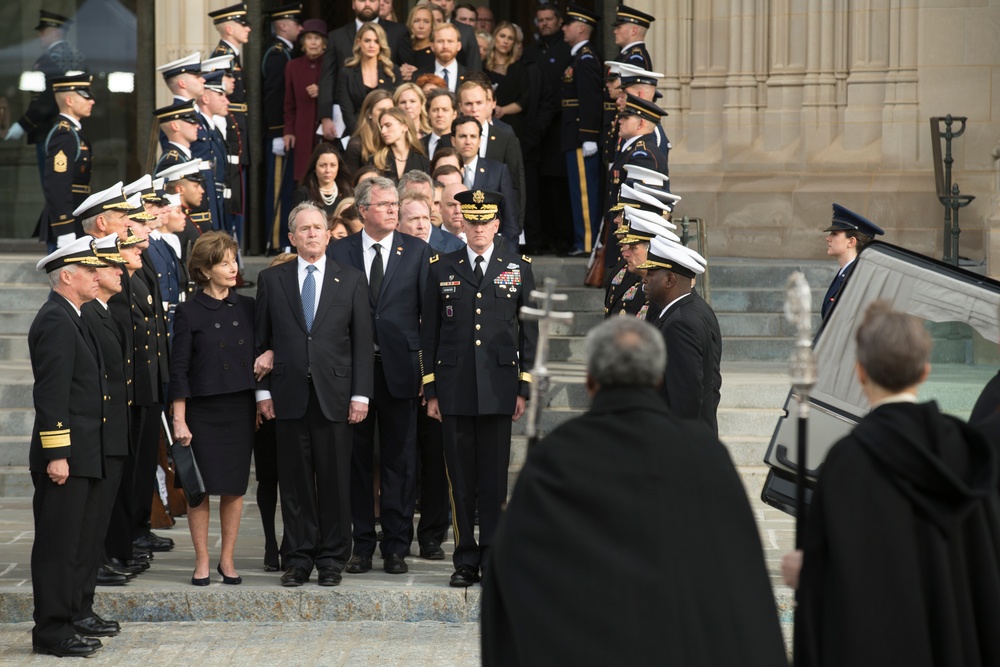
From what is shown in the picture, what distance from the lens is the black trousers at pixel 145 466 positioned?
852 centimetres

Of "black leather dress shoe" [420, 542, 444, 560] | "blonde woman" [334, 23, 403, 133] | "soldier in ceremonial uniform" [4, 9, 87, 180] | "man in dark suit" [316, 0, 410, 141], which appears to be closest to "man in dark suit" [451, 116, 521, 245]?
"blonde woman" [334, 23, 403, 133]

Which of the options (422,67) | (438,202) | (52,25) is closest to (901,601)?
(438,202)

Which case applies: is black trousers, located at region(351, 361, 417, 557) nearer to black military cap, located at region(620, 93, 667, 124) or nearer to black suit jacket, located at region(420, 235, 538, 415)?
black suit jacket, located at region(420, 235, 538, 415)

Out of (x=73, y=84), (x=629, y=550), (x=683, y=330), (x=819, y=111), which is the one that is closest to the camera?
(x=629, y=550)

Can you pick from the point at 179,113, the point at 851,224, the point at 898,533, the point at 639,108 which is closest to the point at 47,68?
the point at 179,113

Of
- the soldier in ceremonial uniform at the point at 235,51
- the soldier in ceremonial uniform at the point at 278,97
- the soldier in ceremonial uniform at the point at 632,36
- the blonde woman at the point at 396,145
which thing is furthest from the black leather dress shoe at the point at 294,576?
the soldier in ceremonial uniform at the point at 278,97

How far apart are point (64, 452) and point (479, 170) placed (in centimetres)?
426

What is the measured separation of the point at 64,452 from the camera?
700 centimetres

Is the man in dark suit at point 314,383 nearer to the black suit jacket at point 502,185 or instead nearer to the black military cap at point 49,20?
the black suit jacket at point 502,185

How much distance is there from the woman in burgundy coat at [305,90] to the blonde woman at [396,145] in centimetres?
334

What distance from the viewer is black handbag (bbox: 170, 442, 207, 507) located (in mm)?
7934

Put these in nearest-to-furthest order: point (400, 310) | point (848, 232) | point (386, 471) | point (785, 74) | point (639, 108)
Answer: point (386, 471) → point (400, 310) → point (848, 232) → point (639, 108) → point (785, 74)

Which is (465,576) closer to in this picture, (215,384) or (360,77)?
(215,384)

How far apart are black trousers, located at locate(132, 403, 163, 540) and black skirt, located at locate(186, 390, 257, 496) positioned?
1.70 ft
